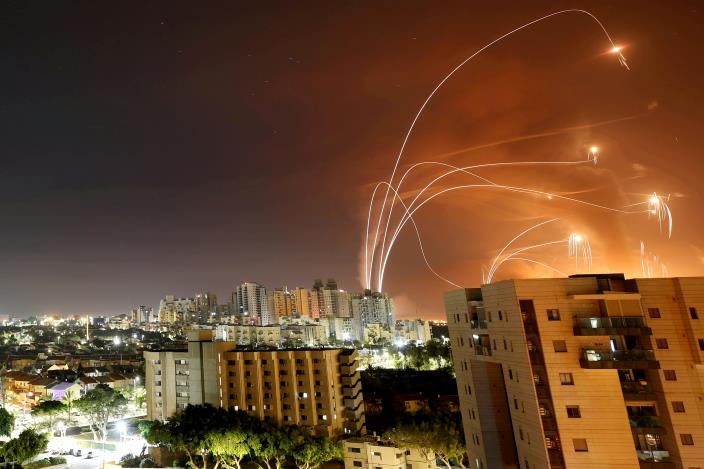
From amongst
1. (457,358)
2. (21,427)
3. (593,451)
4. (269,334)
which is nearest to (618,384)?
(593,451)

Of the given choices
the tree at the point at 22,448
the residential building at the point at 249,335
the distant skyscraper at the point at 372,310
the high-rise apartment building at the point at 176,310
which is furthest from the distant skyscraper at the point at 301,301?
the tree at the point at 22,448

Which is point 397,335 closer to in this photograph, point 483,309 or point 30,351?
point 30,351

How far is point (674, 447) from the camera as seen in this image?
1188 cm

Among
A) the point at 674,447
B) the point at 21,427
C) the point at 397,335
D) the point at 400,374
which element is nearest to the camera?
the point at 674,447

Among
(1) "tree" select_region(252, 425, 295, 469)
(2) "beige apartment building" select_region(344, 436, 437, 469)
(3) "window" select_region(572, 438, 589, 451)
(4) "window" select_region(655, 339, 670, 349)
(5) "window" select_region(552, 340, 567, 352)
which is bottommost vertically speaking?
(2) "beige apartment building" select_region(344, 436, 437, 469)

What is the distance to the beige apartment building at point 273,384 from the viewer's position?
89.7 ft

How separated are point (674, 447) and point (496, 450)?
585cm

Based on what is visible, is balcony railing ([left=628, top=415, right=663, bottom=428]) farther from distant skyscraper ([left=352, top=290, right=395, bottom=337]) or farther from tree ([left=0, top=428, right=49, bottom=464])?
distant skyscraper ([left=352, top=290, right=395, bottom=337])

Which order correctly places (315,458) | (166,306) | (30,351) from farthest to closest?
(166,306), (30,351), (315,458)

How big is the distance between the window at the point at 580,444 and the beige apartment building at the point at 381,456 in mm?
8827

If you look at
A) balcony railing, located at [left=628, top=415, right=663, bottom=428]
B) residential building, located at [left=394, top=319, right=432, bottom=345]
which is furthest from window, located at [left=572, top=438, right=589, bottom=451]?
residential building, located at [left=394, top=319, right=432, bottom=345]

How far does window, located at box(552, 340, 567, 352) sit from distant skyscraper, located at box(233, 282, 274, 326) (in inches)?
4362

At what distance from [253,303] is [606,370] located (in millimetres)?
116226

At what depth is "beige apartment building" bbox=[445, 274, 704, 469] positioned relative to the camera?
12.0 m
